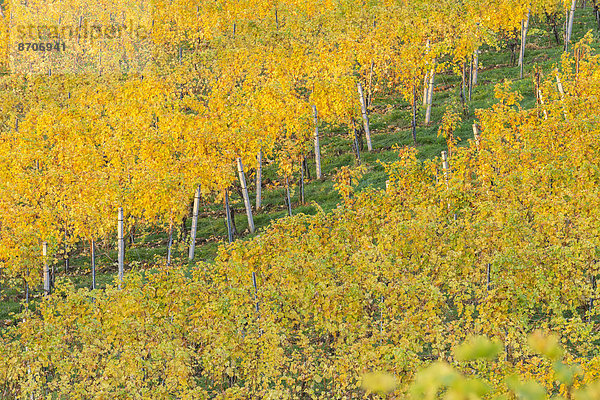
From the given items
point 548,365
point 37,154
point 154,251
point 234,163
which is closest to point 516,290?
point 548,365

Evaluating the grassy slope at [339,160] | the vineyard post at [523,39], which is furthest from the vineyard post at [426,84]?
the vineyard post at [523,39]

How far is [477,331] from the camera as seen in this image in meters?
11.1

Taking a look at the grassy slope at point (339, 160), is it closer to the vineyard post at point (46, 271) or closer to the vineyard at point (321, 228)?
the vineyard at point (321, 228)

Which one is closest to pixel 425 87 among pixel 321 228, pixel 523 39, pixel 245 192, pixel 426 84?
pixel 426 84

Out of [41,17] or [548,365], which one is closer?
[548,365]

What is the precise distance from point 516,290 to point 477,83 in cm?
2658

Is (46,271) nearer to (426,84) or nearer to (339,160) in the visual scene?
(339,160)

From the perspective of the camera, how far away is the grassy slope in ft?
86.9

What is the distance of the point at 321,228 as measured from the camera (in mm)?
17859

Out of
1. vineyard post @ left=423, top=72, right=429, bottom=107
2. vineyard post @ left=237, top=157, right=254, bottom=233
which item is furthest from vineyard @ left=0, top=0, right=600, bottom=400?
vineyard post @ left=423, top=72, right=429, bottom=107

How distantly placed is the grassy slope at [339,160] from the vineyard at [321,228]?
0.50 feet

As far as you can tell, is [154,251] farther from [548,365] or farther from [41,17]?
[41,17]

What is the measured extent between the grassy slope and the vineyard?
153 millimetres

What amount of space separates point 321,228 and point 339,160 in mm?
13904
